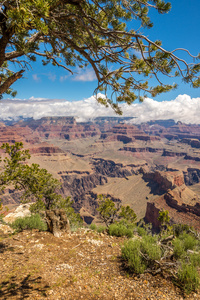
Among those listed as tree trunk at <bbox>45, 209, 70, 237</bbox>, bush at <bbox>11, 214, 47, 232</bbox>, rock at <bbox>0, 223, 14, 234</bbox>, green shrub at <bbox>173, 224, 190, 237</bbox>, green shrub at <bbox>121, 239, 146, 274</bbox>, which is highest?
green shrub at <bbox>121, 239, 146, 274</bbox>

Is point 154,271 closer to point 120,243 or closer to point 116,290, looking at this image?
point 116,290

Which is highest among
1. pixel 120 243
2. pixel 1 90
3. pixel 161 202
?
pixel 1 90

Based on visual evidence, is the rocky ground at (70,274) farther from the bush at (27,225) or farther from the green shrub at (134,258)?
the bush at (27,225)

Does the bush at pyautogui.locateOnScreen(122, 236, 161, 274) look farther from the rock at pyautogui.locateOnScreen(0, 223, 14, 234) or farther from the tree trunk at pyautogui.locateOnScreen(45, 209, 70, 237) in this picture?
the rock at pyautogui.locateOnScreen(0, 223, 14, 234)

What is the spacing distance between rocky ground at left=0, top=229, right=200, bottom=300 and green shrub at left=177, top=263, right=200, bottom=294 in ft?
0.55

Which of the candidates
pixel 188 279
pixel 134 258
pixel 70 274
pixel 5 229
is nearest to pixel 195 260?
pixel 188 279

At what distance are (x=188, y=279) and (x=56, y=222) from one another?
6.26 meters

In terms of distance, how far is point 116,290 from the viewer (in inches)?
180

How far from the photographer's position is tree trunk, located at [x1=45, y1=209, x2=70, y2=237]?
27.6 ft

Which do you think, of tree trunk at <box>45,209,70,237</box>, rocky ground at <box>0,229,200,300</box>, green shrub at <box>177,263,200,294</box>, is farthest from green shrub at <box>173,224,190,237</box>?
tree trunk at <box>45,209,70,237</box>

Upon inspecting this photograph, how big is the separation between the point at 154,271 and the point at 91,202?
5242 inches

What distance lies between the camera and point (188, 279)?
4371 mm

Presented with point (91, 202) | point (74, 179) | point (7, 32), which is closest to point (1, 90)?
point (7, 32)

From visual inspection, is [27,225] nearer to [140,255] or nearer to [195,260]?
[140,255]
